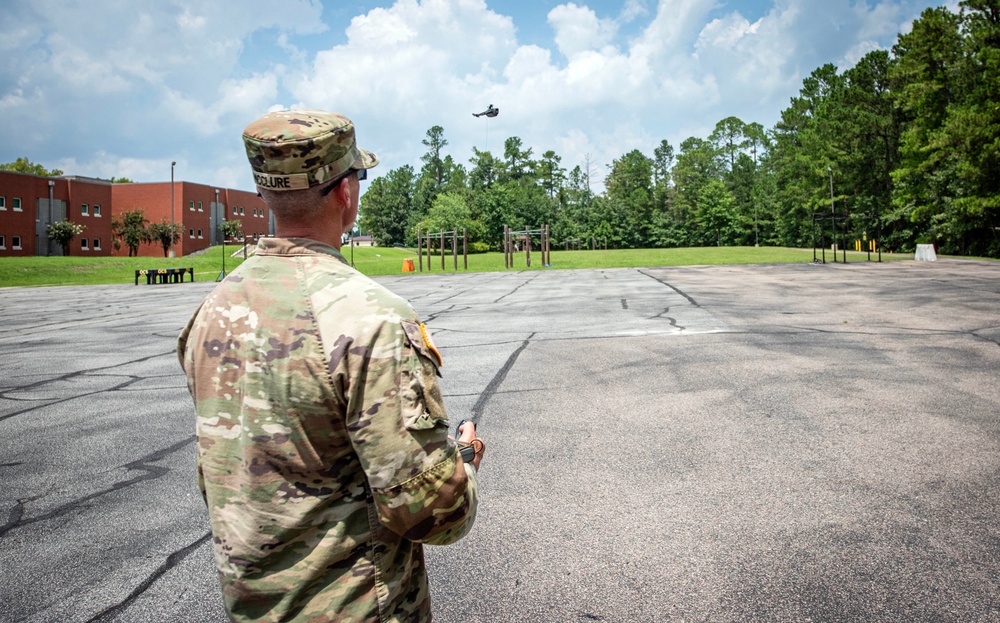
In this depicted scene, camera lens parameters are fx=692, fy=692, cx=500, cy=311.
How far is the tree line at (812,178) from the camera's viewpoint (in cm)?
4506

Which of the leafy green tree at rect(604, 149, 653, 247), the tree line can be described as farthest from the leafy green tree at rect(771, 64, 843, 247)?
the leafy green tree at rect(604, 149, 653, 247)

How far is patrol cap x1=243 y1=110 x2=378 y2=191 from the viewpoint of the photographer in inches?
65.8

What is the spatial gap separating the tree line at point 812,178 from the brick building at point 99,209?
27.0 metres

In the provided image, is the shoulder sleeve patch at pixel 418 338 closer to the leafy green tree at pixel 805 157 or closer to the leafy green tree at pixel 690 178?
the leafy green tree at pixel 805 157

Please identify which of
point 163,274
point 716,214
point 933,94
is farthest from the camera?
point 716,214

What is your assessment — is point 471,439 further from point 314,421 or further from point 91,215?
point 91,215

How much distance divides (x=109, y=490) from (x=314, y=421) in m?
4.05

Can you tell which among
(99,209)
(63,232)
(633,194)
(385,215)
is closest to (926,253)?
(63,232)

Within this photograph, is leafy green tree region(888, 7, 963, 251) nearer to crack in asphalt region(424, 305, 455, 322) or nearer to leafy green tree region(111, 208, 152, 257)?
crack in asphalt region(424, 305, 455, 322)

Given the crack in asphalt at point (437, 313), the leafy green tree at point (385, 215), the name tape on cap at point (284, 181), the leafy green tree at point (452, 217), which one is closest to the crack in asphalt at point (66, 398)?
the crack in asphalt at point (437, 313)

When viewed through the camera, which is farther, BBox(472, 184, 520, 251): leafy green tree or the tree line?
BBox(472, 184, 520, 251): leafy green tree

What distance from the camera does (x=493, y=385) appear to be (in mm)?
7922

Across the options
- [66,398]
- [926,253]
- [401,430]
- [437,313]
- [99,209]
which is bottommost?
[66,398]

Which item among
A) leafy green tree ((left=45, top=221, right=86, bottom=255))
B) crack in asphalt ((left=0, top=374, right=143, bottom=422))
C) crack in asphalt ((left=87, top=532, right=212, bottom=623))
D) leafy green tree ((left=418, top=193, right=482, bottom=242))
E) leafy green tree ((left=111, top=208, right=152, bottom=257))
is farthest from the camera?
leafy green tree ((left=418, top=193, right=482, bottom=242))
